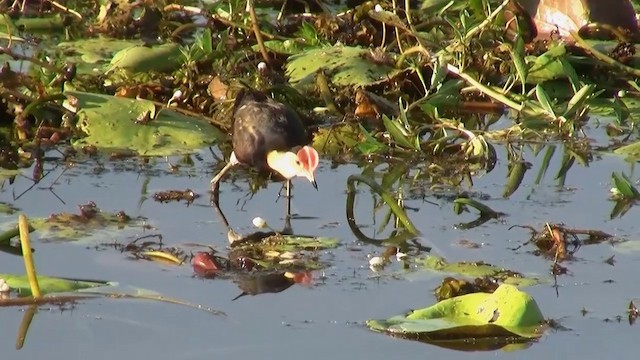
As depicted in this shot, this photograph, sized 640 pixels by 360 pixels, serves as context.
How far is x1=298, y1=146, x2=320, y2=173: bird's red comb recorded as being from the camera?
5555 mm

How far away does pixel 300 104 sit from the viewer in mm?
6668

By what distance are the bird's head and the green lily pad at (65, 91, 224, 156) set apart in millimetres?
557

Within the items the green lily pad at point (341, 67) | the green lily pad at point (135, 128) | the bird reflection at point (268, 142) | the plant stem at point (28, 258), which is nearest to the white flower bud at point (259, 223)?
the bird reflection at point (268, 142)

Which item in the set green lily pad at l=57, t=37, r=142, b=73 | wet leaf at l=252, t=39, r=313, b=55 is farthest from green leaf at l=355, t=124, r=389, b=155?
green lily pad at l=57, t=37, r=142, b=73

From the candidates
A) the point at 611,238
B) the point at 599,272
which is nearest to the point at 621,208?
the point at 611,238

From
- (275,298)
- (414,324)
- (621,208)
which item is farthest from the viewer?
(621,208)

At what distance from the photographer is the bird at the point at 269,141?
221 inches

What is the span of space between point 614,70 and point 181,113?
6.78 feet

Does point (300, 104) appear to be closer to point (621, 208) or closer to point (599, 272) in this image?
point (621, 208)

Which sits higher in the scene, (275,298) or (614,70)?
(614,70)

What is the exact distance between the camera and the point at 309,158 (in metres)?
5.56

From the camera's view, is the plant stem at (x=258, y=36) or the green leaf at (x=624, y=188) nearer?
the green leaf at (x=624, y=188)

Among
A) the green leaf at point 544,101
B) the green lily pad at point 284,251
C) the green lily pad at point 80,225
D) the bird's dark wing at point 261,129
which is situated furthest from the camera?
the green leaf at point 544,101

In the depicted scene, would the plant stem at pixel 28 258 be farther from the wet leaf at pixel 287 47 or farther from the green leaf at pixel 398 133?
the wet leaf at pixel 287 47
